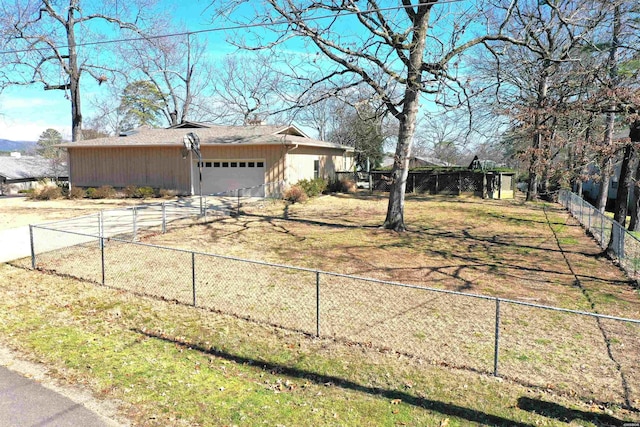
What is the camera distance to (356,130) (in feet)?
136

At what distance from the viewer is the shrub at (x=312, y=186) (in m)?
23.6

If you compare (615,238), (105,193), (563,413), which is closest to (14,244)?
(105,193)

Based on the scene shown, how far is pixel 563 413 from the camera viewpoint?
443cm

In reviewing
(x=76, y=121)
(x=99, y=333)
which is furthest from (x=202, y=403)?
(x=76, y=121)

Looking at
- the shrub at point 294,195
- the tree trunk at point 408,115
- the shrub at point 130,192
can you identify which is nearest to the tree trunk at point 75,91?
the shrub at point 130,192

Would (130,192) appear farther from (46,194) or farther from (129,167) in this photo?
(46,194)

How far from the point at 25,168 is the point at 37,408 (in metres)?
38.4

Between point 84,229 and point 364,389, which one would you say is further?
point 84,229

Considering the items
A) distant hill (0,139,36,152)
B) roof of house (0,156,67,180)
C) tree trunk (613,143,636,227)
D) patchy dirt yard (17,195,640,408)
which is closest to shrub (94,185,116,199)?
patchy dirt yard (17,195,640,408)

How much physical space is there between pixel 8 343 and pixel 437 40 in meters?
14.2

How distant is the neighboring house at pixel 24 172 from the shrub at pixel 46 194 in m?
7.13

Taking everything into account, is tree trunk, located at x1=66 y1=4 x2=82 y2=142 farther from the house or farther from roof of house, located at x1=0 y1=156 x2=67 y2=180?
roof of house, located at x1=0 y1=156 x2=67 y2=180

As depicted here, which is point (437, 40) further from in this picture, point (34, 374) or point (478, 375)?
point (34, 374)

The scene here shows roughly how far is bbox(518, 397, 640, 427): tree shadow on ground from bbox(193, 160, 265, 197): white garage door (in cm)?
1860
